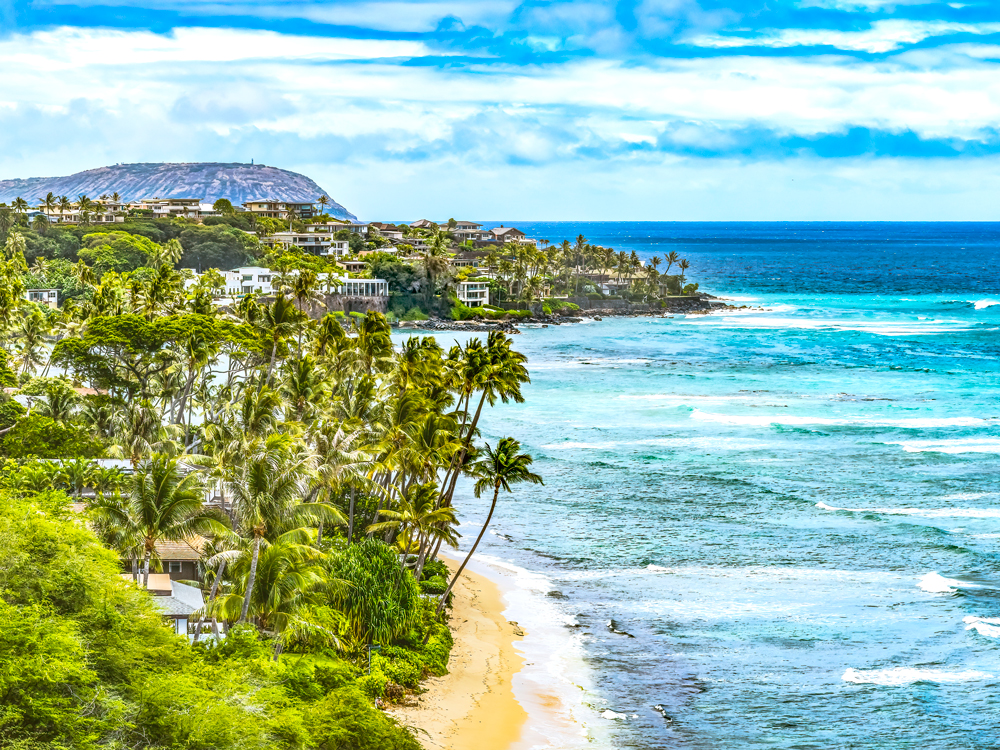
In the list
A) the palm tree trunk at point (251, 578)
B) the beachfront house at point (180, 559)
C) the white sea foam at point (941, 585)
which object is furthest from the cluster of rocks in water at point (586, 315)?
the palm tree trunk at point (251, 578)

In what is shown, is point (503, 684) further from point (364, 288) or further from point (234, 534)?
point (364, 288)

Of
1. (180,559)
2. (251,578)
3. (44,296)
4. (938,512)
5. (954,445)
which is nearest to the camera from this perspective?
(251,578)

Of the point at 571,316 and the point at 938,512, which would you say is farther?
the point at 571,316

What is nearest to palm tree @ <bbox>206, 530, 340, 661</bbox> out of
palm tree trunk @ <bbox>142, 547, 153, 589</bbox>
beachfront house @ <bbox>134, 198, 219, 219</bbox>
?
palm tree trunk @ <bbox>142, 547, 153, 589</bbox>

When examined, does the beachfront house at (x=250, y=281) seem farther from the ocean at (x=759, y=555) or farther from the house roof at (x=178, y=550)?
the house roof at (x=178, y=550)

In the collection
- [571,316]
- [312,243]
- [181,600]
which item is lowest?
[181,600]

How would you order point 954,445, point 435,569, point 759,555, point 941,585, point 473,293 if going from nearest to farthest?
point 435,569 → point 941,585 → point 759,555 → point 954,445 → point 473,293

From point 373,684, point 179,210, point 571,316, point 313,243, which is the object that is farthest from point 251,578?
point 179,210
